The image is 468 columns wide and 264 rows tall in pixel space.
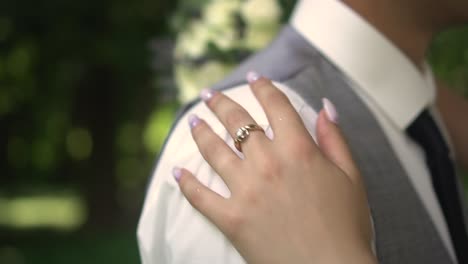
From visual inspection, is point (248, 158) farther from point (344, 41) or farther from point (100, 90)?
point (100, 90)

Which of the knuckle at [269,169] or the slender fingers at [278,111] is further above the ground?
the slender fingers at [278,111]

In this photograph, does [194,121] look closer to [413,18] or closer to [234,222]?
[234,222]

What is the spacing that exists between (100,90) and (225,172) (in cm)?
249

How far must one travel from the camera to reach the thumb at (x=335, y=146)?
26.8 inches

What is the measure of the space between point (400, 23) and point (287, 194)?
31cm

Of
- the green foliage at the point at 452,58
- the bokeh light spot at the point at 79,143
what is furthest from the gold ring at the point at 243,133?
the bokeh light spot at the point at 79,143

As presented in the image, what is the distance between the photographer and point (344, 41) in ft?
2.69

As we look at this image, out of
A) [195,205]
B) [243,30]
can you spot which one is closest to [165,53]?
[243,30]

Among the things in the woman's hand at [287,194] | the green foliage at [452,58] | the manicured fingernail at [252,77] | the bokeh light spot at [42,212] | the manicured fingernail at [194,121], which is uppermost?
the manicured fingernail at [252,77]

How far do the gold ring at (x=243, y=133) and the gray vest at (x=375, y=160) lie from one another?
9 centimetres

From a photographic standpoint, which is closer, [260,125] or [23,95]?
[260,125]

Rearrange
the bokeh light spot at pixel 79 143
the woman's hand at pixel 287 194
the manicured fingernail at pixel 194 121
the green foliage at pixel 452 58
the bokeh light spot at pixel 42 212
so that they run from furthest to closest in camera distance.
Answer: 1. the bokeh light spot at pixel 79 143
2. the bokeh light spot at pixel 42 212
3. the green foliage at pixel 452 58
4. the manicured fingernail at pixel 194 121
5. the woman's hand at pixel 287 194

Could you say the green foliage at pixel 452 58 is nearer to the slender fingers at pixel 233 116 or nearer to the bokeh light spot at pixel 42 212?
the slender fingers at pixel 233 116

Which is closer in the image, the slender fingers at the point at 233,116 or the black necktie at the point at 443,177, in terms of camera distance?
the slender fingers at the point at 233,116
